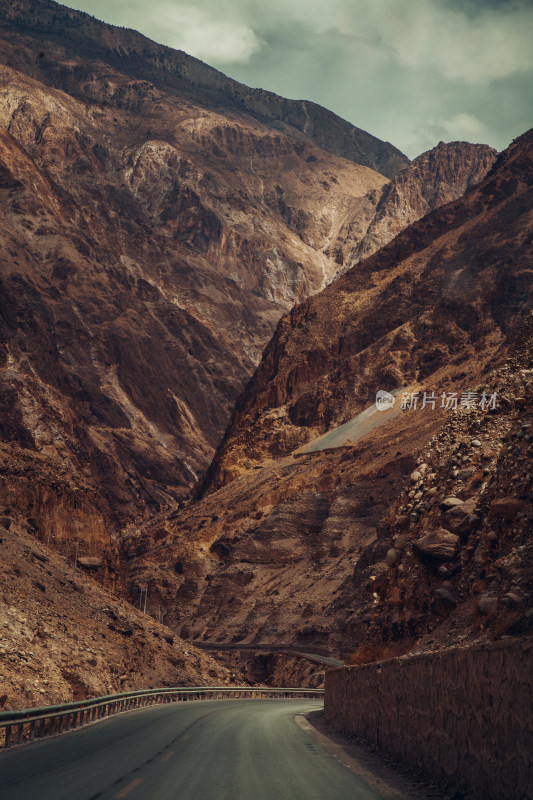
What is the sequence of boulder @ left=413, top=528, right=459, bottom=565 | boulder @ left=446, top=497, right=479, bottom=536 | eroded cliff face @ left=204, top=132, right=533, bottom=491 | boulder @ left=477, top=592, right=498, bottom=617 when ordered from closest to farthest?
boulder @ left=477, top=592, right=498, bottom=617 < boulder @ left=446, top=497, right=479, bottom=536 < boulder @ left=413, top=528, right=459, bottom=565 < eroded cliff face @ left=204, top=132, right=533, bottom=491

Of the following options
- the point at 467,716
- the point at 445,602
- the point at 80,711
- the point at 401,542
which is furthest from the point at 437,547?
the point at 467,716

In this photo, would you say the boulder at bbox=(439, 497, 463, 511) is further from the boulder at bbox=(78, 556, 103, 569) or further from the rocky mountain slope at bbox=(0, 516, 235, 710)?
the boulder at bbox=(78, 556, 103, 569)

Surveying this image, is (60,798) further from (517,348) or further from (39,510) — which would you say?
(39,510)

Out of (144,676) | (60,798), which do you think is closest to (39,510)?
(144,676)

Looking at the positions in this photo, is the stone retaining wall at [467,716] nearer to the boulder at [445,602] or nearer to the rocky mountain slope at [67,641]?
the boulder at [445,602]

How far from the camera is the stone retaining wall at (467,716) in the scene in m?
12.3

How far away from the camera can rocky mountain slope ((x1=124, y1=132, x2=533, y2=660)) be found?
28.0m

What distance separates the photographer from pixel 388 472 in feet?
359

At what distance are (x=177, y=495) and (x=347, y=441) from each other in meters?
65.7

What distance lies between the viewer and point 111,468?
183 meters

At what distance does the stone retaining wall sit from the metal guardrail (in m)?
8.19

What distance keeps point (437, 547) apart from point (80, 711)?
463 inches

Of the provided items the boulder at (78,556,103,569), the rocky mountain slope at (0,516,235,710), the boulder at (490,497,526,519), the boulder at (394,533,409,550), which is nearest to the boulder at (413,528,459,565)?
the boulder at (394,533,409,550)

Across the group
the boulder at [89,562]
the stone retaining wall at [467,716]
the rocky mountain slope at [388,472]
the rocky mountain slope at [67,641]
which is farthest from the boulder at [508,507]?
the boulder at [89,562]
